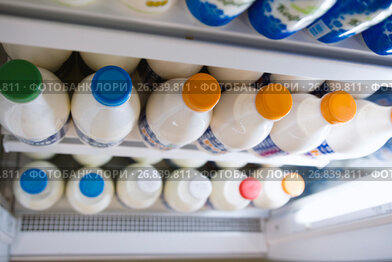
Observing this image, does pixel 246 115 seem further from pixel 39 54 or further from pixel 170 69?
pixel 39 54

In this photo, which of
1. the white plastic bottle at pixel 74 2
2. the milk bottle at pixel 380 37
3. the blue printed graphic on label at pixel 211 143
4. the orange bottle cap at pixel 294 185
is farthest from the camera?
the orange bottle cap at pixel 294 185

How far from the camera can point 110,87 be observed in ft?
2.10

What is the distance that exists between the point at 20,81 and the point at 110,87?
0.17 metres

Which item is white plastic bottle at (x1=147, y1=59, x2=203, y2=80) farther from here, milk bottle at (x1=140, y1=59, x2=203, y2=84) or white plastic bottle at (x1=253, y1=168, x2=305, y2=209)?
white plastic bottle at (x1=253, y1=168, x2=305, y2=209)

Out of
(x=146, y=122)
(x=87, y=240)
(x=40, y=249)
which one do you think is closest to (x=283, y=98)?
(x=146, y=122)

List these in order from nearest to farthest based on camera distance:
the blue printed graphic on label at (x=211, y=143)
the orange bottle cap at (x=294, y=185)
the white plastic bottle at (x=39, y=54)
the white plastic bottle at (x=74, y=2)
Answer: the white plastic bottle at (x=74, y=2) → the white plastic bottle at (x=39, y=54) → the blue printed graphic on label at (x=211, y=143) → the orange bottle cap at (x=294, y=185)

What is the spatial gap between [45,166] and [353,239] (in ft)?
3.76

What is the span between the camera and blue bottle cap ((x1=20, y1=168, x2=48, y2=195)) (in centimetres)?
102

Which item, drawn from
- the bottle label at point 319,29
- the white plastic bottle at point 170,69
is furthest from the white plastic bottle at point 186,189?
the bottle label at point 319,29

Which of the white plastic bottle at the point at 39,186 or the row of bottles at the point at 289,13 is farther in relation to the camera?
the white plastic bottle at the point at 39,186

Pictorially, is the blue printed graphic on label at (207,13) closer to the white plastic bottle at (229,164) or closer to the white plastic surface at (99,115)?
the white plastic surface at (99,115)

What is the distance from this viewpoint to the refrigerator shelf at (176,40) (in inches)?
19.7

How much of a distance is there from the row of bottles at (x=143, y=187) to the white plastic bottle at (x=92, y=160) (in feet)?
0.09

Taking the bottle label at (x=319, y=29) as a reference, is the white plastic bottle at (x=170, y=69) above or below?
below
